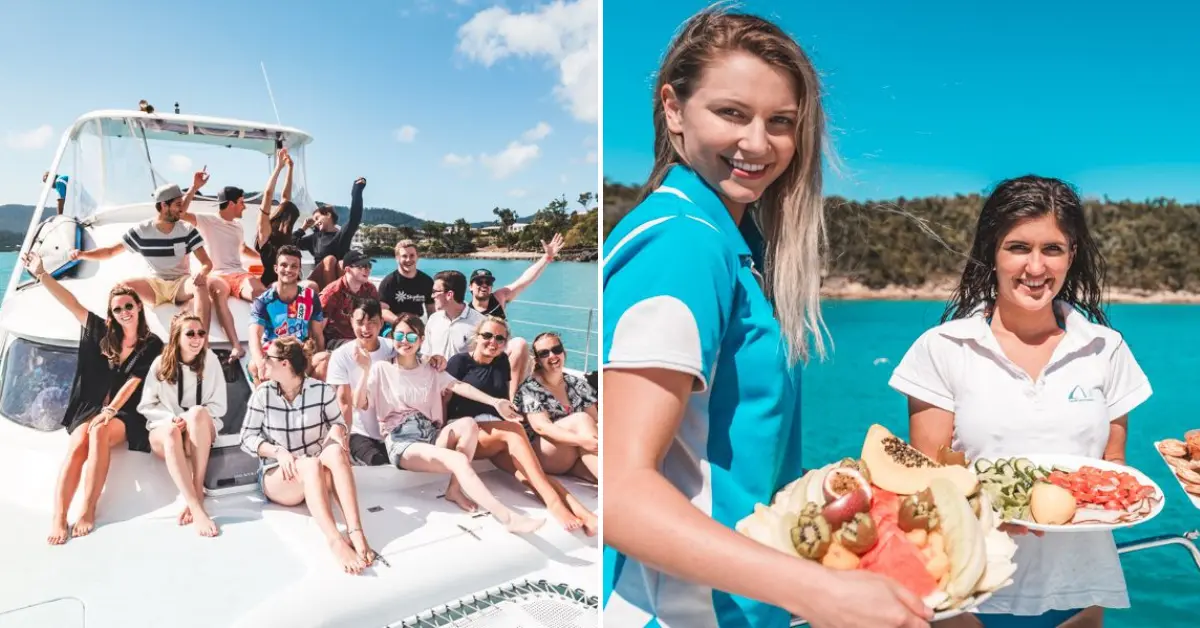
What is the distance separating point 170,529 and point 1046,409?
1961 mm

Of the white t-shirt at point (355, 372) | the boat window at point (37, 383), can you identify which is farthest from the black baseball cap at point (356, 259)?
the boat window at point (37, 383)

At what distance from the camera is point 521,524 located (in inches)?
88.7

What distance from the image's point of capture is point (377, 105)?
97.2 inches

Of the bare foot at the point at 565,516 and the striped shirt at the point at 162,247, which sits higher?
the striped shirt at the point at 162,247

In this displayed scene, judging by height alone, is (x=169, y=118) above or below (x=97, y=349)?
above

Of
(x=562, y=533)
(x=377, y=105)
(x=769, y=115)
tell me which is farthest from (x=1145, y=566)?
(x=377, y=105)

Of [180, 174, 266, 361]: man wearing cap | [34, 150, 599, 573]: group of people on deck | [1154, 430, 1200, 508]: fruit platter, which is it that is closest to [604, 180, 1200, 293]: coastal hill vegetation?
[1154, 430, 1200, 508]: fruit platter

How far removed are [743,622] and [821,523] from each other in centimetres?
13

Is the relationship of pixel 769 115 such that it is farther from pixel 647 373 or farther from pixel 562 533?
pixel 562 533

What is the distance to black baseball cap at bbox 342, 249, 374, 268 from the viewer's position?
2.28m

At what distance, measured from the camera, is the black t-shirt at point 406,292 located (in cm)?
237

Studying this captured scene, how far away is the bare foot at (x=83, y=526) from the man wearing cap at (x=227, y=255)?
1.61 feet

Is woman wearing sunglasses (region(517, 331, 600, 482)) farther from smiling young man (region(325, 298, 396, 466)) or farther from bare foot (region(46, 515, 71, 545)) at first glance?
bare foot (region(46, 515, 71, 545))

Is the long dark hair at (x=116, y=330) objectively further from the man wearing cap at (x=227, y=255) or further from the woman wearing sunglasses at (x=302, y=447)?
the woman wearing sunglasses at (x=302, y=447)
